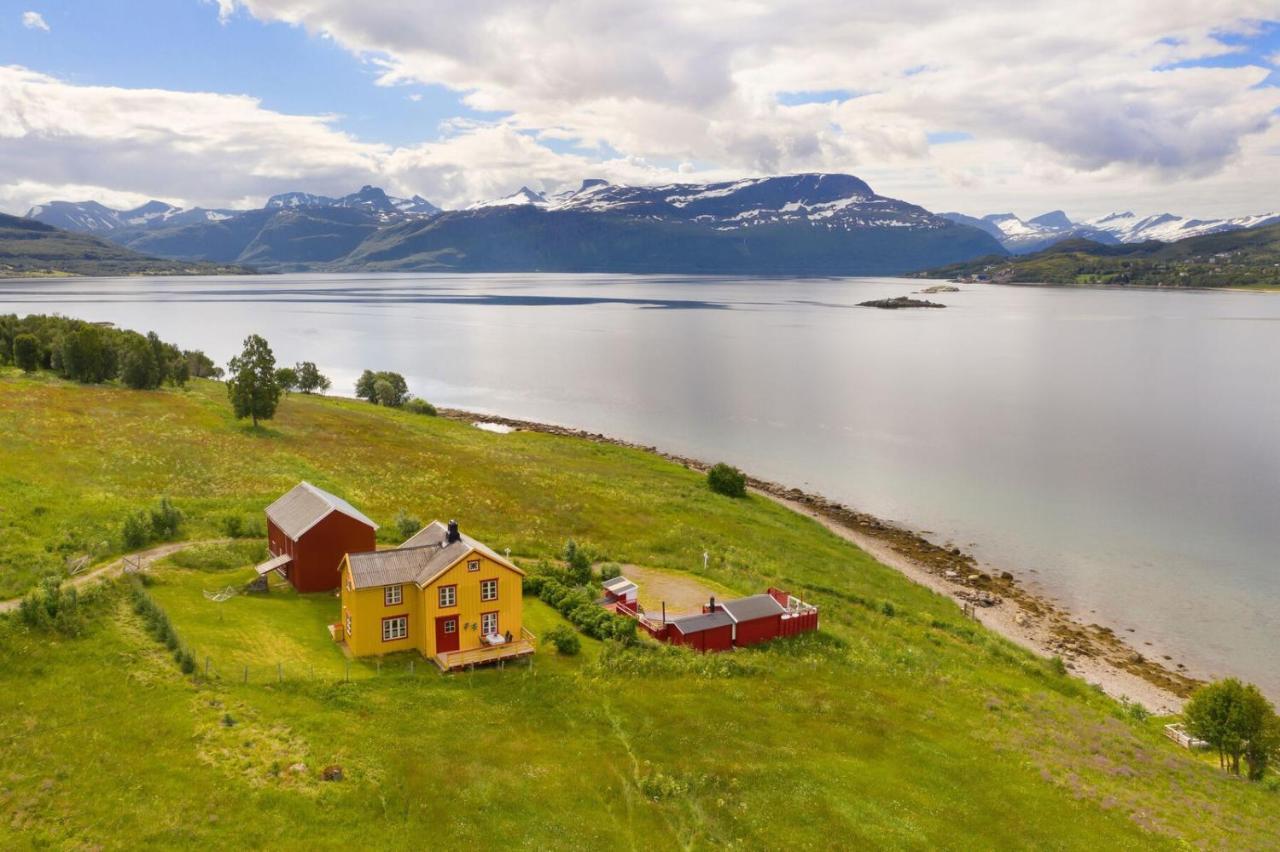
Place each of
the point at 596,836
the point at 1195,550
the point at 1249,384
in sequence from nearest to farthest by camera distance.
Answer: the point at 596,836
the point at 1195,550
the point at 1249,384

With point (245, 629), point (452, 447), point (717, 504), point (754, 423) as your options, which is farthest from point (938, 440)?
point (245, 629)

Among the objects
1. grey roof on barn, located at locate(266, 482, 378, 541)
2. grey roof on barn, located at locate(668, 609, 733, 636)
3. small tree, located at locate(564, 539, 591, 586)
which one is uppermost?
grey roof on barn, located at locate(266, 482, 378, 541)

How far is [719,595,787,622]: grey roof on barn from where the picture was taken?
41.1 metres

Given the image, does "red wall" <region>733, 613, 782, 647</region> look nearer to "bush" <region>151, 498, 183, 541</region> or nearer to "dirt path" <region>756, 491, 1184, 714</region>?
"dirt path" <region>756, 491, 1184, 714</region>

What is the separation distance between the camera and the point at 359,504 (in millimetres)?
57938

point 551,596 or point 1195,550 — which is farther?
point 1195,550

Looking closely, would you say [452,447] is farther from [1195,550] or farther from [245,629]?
[1195,550]

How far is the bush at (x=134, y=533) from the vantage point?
4216 cm

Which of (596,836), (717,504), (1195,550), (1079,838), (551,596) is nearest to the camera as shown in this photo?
(596,836)

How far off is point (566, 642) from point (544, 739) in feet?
24.0

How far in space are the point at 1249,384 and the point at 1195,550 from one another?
94.0 metres

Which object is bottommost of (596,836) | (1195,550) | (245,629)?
(1195,550)

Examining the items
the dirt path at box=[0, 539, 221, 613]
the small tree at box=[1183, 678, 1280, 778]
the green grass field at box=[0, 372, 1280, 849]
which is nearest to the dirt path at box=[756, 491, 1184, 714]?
the green grass field at box=[0, 372, 1280, 849]

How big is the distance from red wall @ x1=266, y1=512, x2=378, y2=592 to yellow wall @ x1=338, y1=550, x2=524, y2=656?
5.45m
